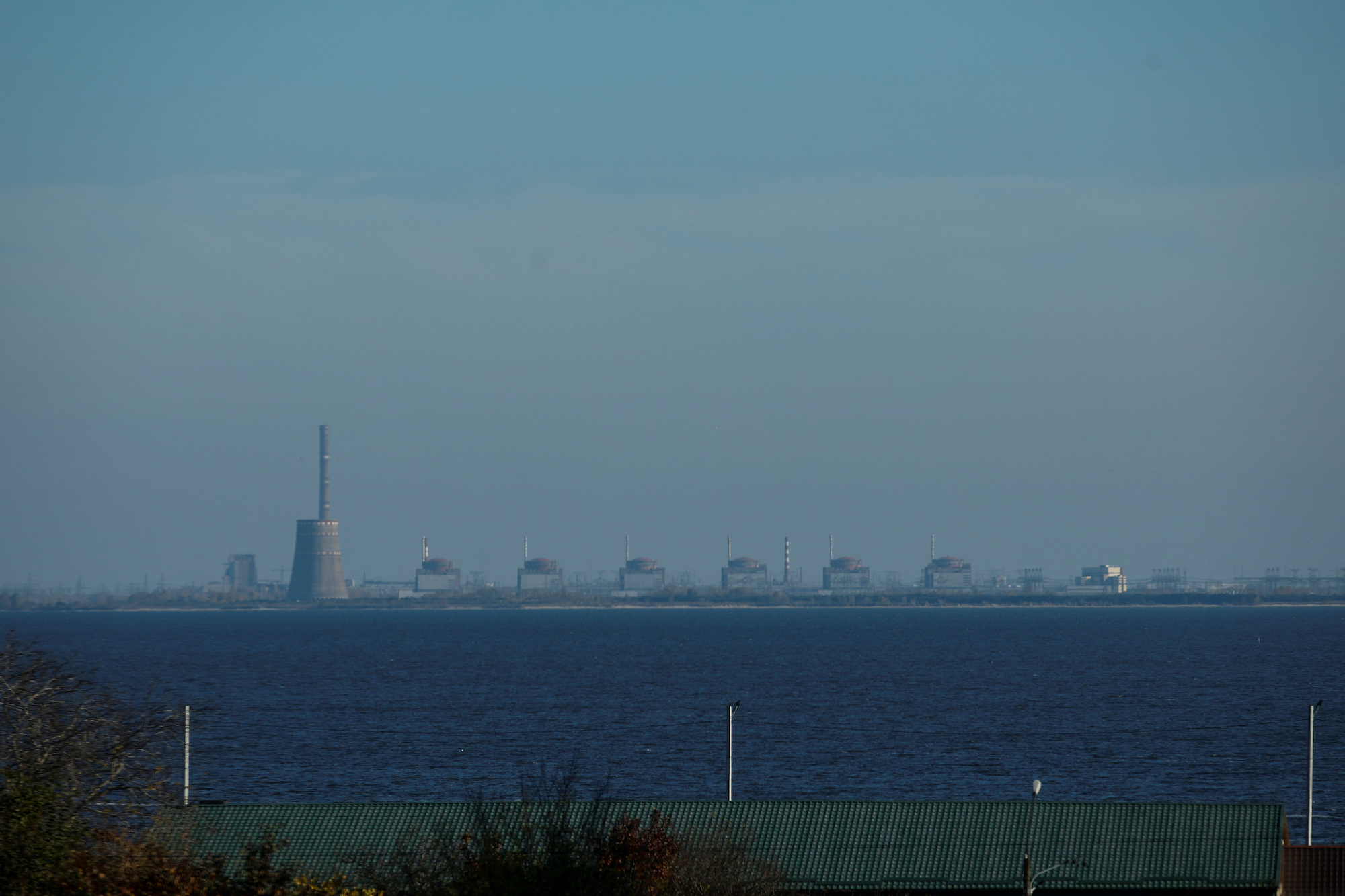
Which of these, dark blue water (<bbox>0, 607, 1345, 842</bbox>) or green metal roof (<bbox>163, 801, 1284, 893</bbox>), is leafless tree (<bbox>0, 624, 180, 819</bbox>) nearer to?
green metal roof (<bbox>163, 801, 1284, 893</bbox>)

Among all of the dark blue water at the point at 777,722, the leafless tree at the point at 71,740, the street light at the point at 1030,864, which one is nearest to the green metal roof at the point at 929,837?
the street light at the point at 1030,864

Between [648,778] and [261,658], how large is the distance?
96.2 m

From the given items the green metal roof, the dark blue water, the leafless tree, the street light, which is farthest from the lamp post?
the dark blue water

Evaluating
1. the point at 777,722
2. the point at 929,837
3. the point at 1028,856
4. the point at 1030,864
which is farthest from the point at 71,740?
the point at 777,722

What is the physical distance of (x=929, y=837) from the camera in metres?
32.8

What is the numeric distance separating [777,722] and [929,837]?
46396 millimetres

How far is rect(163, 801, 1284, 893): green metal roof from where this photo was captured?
31.5 meters

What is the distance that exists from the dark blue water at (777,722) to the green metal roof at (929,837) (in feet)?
52.8

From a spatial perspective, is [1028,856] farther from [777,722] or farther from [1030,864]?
[777,722]

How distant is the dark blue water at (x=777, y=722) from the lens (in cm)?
5653

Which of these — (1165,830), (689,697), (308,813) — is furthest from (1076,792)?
(689,697)

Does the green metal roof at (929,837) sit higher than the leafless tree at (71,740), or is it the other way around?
the leafless tree at (71,740)

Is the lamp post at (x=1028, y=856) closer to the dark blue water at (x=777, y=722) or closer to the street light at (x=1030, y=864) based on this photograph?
the street light at (x=1030, y=864)

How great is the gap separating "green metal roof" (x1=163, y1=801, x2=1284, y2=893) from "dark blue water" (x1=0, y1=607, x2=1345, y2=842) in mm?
16108
